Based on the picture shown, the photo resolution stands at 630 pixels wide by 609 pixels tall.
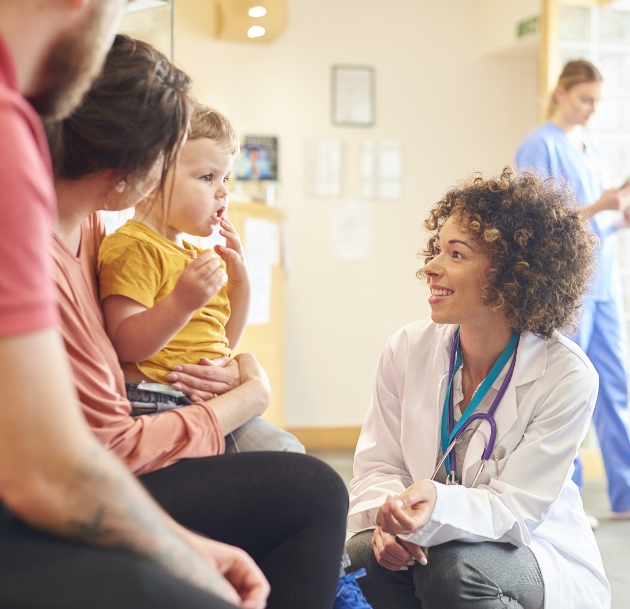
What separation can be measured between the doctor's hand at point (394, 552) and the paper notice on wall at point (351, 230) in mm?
3442

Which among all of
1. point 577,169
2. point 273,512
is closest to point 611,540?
point 577,169

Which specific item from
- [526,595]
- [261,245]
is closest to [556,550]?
[526,595]

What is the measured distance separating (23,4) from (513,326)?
3.89 ft

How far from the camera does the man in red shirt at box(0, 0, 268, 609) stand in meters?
0.70

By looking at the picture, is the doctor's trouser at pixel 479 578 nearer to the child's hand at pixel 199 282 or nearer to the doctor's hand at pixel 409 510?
the doctor's hand at pixel 409 510

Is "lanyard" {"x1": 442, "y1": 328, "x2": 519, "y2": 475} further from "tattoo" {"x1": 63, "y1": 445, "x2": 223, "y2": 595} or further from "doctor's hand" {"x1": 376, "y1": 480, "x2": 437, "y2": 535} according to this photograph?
"tattoo" {"x1": 63, "y1": 445, "x2": 223, "y2": 595}

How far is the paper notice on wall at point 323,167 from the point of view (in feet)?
16.1

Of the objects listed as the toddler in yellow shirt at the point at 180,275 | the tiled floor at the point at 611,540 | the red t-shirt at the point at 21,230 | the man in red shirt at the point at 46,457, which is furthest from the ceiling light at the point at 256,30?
the red t-shirt at the point at 21,230

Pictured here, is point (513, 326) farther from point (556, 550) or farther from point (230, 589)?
point (230, 589)

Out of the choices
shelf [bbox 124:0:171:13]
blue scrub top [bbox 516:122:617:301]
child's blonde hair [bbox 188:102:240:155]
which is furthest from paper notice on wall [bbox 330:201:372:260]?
child's blonde hair [bbox 188:102:240:155]

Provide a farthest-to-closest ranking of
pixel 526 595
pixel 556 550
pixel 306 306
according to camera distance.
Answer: pixel 306 306, pixel 556 550, pixel 526 595

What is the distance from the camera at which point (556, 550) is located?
1.59 m

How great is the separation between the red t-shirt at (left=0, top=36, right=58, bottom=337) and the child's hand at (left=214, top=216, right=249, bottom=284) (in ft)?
2.69

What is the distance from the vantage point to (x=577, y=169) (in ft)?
10.8
